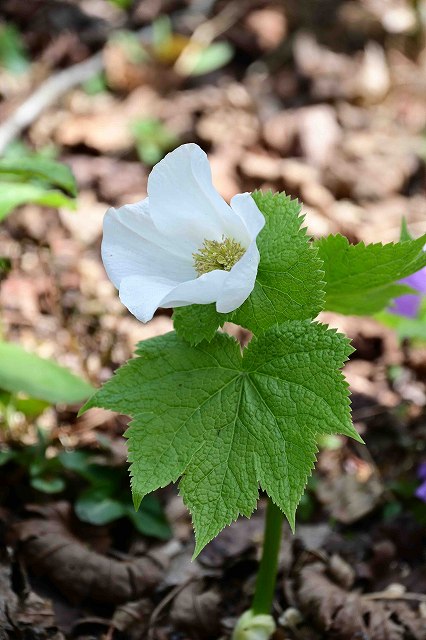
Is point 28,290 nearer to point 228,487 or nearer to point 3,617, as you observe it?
point 3,617

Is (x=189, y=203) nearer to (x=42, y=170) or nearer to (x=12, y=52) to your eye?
(x=42, y=170)

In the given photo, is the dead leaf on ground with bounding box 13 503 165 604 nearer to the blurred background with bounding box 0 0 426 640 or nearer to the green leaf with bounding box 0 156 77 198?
the blurred background with bounding box 0 0 426 640

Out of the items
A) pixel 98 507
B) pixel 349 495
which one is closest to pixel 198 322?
pixel 98 507

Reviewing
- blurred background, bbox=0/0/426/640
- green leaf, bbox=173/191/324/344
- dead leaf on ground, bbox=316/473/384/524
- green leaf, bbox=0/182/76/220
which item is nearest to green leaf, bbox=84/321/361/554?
green leaf, bbox=173/191/324/344

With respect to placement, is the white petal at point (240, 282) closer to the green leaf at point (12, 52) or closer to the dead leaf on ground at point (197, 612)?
the dead leaf on ground at point (197, 612)

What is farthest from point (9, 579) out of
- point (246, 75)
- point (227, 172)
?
point (246, 75)

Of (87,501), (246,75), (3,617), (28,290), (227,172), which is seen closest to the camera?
(3,617)

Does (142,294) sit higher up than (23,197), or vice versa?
(23,197)
